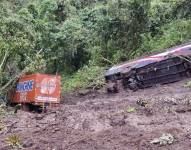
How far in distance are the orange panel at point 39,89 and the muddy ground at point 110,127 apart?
241 centimetres

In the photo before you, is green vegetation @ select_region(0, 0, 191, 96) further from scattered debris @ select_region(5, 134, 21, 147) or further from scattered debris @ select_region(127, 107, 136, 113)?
scattered debris @ select_region(5, 134, 21, 147)

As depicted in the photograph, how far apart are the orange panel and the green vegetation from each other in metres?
1.23

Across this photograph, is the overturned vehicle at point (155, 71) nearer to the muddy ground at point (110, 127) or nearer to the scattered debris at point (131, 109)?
the muddy ground at point (110, 127)

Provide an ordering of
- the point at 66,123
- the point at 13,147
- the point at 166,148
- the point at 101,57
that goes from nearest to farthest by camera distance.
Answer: the point at 166,148 → the point at 13,147 → the point at 66,123 → the point at 101,57

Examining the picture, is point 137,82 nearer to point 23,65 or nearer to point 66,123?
point 23,65

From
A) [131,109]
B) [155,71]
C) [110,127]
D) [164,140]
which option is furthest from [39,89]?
[164,140]

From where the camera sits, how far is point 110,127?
29.0 feet

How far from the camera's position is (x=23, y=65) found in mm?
17438

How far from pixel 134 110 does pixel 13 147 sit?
3096mm

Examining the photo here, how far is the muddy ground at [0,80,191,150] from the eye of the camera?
24.4 feet

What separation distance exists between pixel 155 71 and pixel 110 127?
6.20m

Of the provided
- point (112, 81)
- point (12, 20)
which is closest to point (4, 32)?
point (12, 20)

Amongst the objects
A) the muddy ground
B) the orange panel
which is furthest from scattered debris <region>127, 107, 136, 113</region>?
the orange panel

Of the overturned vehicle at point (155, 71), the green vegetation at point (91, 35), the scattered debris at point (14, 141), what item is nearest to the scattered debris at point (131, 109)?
the scattered debris at point (14, 141)
